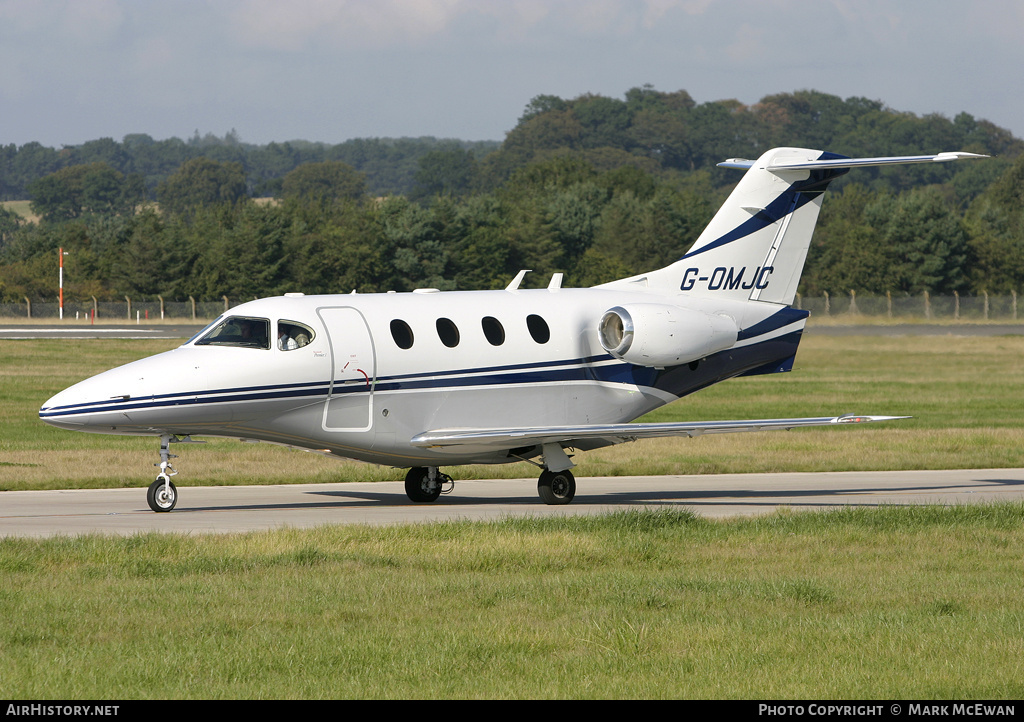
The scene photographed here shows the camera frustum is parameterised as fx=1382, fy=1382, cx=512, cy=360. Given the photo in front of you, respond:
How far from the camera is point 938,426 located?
36.3 m

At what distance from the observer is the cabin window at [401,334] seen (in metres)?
21.2

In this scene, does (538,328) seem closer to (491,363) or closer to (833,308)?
(491,363)

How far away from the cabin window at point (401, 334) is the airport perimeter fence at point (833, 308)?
6371 cm

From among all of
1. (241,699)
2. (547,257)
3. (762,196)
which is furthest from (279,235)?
(241,699)

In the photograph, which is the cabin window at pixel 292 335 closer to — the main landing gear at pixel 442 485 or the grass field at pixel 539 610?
the main landing gear at pixel 442 485

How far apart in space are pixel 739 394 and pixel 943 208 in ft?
204

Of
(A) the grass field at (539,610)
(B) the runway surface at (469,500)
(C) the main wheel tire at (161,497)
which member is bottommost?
(B) the runway surface at (469,500)

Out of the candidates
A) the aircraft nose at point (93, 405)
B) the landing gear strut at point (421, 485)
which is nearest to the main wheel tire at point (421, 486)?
the landing gear strut at point (421, 485)

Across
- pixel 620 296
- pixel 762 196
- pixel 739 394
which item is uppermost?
pixel 762 196

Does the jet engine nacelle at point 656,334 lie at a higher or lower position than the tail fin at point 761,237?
lower

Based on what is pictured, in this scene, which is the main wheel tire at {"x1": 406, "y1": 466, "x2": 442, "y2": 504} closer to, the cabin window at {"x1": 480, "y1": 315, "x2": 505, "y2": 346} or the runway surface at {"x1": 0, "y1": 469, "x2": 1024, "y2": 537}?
the runway surface at {"x1": 0, "y1": 469, "x2": 1024, "y2": 537}

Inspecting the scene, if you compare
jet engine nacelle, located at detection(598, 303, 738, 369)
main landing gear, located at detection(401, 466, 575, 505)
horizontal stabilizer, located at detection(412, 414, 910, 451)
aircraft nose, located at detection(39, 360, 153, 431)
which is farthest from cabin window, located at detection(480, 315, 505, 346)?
aircraft nose, located at detection(39, 360, 153, 431)

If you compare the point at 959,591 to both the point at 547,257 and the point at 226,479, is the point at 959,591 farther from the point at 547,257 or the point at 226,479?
the point at 547,257

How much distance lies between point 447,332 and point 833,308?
6493cm
